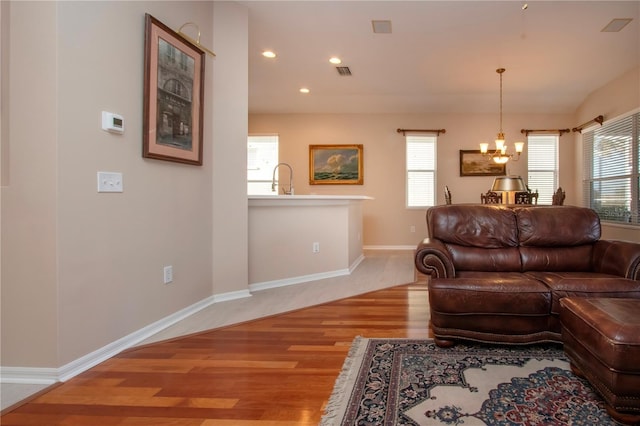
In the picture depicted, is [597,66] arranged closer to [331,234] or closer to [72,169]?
[331,234]

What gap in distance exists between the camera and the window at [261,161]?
7.87 meters

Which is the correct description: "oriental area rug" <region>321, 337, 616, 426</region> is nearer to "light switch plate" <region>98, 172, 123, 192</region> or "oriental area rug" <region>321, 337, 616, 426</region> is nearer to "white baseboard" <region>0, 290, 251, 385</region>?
"white baseboard" <region>0, 290, 251, 385</region>

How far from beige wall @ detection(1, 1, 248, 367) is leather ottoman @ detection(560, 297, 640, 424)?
2592mm

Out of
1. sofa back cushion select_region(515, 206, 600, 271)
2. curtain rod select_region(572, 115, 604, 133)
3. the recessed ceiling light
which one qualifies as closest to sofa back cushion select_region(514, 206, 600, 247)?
sofa back cushion select_region(515, 206, 600, 271)

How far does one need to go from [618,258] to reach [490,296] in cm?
111

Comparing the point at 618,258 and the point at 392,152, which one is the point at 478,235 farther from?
the point at 392,152

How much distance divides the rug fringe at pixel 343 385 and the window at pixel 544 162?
6600 millimetres

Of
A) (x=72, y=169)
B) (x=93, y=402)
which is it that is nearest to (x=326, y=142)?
(x=72, y=169)

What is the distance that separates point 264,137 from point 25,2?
599cm

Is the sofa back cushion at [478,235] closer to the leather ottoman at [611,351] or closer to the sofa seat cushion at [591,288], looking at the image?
A: the sofa seat cushion at [591,288]

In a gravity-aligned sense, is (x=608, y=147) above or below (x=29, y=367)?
above

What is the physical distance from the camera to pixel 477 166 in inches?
293

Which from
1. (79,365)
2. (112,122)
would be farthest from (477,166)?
(79,365)

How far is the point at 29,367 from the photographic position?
6.39ft
